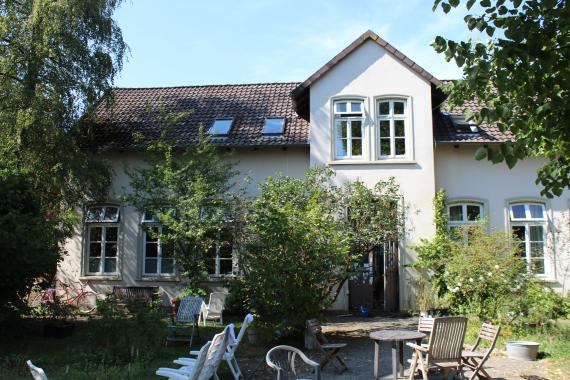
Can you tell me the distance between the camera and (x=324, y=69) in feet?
52.4

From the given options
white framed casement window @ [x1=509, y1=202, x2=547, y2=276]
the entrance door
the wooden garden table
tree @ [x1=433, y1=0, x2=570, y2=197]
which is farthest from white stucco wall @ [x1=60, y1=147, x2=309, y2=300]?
tree @ [x1=433, y1=0, x2=570, y2=197]

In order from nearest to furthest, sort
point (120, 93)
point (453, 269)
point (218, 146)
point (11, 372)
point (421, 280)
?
point (11, 372), point (453, 269), point (421, 280), point (218, 146), point (120, 93)

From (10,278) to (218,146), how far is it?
700 centimetres

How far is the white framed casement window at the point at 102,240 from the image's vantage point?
55.3ft

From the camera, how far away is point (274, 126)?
671 inches

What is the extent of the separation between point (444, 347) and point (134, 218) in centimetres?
1157

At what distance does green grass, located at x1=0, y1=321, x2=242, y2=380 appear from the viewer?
8164mm

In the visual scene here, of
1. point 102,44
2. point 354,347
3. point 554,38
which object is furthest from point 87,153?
point 554,38

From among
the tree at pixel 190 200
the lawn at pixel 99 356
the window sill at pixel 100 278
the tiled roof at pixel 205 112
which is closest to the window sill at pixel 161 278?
the window sill at pixel 100 278

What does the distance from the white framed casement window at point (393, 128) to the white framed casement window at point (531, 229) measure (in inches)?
141

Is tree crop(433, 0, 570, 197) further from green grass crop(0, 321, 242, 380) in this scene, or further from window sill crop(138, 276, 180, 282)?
window sill crop(138, 276, 180, 282)

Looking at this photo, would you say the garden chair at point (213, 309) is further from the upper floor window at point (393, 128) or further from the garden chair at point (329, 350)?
the upper floor window at point (393, 128)

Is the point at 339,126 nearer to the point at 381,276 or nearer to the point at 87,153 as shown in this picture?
the point at 381,276

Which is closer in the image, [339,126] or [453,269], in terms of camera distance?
[453,269]
